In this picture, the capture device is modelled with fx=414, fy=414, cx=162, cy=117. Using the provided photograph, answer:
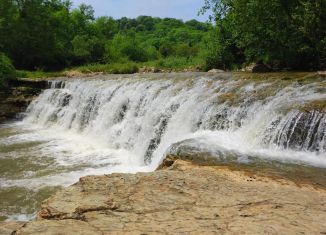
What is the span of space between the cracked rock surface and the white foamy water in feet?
8.93

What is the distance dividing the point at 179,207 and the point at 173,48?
5407cm

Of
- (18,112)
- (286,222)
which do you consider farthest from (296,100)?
(18,112)

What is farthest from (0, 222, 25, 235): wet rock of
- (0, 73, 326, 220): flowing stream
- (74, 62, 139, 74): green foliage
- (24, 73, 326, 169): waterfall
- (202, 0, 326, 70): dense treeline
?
(74, 62, 139, 74): green foliage

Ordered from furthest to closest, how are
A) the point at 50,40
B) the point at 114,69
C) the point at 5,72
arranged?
the point at 50,40
the point at 114,69
the point at 5,72

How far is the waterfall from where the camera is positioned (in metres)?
7.96

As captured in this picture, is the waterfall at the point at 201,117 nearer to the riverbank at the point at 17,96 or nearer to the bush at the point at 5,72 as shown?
the riverbank at the point at 17,96

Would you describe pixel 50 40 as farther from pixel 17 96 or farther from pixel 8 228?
pixel 8 228

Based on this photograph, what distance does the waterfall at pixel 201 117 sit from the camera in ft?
26.1

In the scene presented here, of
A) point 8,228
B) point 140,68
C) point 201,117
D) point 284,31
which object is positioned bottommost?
point 8,228

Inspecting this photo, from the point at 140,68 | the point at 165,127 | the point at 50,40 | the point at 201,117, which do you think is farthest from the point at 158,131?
the point at 50,40

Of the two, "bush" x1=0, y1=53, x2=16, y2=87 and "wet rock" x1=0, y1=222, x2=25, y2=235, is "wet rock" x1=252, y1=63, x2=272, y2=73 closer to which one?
"bush" x1=0, y1=53, x2=16, y2=87

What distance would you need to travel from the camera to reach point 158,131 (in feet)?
36.7

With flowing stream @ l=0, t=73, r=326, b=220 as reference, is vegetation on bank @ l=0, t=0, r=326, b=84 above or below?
above

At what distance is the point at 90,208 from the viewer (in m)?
3.86
